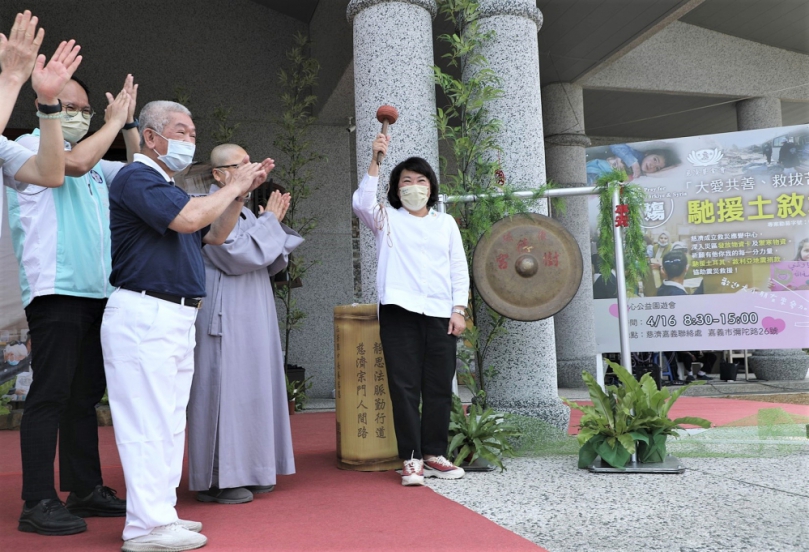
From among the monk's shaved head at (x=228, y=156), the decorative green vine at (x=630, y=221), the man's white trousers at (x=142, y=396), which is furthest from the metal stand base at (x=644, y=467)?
the monk's shaved head at (x=228, y=156)

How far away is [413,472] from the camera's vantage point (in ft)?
12.1

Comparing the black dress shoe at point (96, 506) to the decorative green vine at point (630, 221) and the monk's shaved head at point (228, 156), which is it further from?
the decorative green vine at point (630, 221)

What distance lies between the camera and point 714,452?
4.43 meters

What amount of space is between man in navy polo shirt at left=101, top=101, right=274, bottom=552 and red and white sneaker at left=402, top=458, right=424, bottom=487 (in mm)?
1171

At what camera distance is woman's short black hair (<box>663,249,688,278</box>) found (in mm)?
7996

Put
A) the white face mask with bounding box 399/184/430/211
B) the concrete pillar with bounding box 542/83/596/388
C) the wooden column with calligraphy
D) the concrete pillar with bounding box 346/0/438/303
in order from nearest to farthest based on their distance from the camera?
the white face mask with bounding box 399/184/430/211, the wooden column with calligraphy, the concrete pillar with bounding box 346/0/438/303, the concrete pillar with bounding box 542/83/596/388

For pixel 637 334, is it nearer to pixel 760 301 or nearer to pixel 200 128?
pixel 760 301

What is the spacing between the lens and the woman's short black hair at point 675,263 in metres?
8.00

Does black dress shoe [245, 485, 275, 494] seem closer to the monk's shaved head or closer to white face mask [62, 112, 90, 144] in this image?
the monk's shaved head

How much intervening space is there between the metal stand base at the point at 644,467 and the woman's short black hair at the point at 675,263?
4.35 metres

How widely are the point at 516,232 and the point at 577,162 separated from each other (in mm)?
6517

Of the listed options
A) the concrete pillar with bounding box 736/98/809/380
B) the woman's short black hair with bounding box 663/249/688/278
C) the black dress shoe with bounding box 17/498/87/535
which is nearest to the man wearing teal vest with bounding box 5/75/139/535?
the black dress shoe with bounding box 17/498/87/535

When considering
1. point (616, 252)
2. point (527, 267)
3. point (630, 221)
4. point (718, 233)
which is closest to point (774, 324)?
point (718, 233)

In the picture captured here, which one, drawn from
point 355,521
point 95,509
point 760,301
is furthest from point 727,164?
point 95,509
